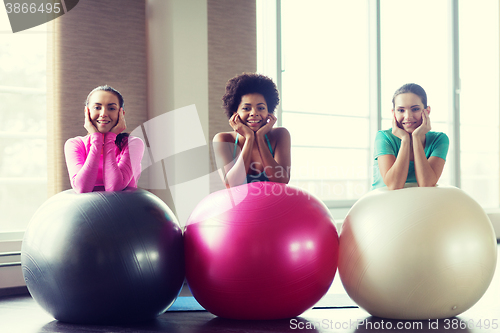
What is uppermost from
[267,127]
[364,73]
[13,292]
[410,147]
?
[364,73]

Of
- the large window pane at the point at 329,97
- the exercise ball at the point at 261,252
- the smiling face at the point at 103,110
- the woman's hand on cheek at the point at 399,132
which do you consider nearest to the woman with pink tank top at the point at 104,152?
the smiling face at the point at 103,110

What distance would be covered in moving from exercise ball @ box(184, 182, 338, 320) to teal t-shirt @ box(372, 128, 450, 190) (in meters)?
0.41

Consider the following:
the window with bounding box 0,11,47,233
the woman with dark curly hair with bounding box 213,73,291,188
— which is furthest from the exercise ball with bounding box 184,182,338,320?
the window with bounding box 0,11,47,233

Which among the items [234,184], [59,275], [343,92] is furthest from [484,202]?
[59,275]

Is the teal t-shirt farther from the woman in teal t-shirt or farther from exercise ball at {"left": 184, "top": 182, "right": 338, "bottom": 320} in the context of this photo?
exercise ball at {"left": 184, "top": 182, "right": 338, "bottom": 320}

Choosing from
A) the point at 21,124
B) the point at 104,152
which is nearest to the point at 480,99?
the point at 104,152

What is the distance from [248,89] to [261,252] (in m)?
0.90

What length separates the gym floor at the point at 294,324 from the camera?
1.74m

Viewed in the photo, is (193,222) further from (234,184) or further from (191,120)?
(191,120)

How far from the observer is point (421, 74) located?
469 cm

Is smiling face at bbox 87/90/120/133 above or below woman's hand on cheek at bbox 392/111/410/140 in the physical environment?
above

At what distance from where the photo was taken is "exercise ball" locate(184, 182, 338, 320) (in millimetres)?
1722

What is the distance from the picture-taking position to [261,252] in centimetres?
171

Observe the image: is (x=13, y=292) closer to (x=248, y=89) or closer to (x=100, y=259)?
(x=100, y=259)
